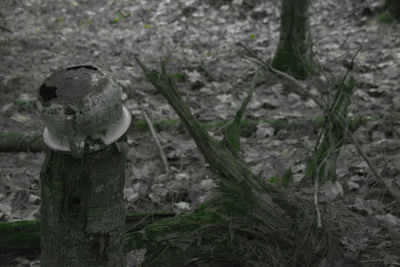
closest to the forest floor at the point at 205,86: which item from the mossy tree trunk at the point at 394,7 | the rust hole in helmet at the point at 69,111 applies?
the mossy tree trunk at the point at 394,7

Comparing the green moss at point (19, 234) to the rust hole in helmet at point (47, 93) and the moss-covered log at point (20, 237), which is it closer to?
the moss-covered log at point (20, 237)

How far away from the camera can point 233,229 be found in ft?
7.23

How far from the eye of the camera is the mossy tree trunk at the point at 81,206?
1.54 m

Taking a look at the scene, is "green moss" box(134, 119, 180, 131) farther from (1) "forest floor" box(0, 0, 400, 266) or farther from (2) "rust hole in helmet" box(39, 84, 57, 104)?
(2) "rust hole in helmet" box(39, 84, 57, 104)

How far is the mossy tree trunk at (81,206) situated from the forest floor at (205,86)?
0.88 meters

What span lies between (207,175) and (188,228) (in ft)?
4.07

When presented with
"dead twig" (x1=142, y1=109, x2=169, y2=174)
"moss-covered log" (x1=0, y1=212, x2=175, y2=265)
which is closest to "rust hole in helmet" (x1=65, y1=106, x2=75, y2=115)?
"moss-covered log" (x1=0, y1=212, x2=175, y2=265)

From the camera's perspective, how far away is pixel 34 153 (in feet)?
12.5

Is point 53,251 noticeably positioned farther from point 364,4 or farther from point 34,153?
point 364,4

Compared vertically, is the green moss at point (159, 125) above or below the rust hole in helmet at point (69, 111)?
below

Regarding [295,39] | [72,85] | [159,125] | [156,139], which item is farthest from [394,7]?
[72,85]

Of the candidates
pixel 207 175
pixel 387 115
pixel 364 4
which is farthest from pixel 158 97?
pixel 364 4

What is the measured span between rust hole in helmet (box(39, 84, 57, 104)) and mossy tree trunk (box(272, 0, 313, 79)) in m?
3.73

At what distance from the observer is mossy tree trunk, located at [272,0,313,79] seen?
484 cm
